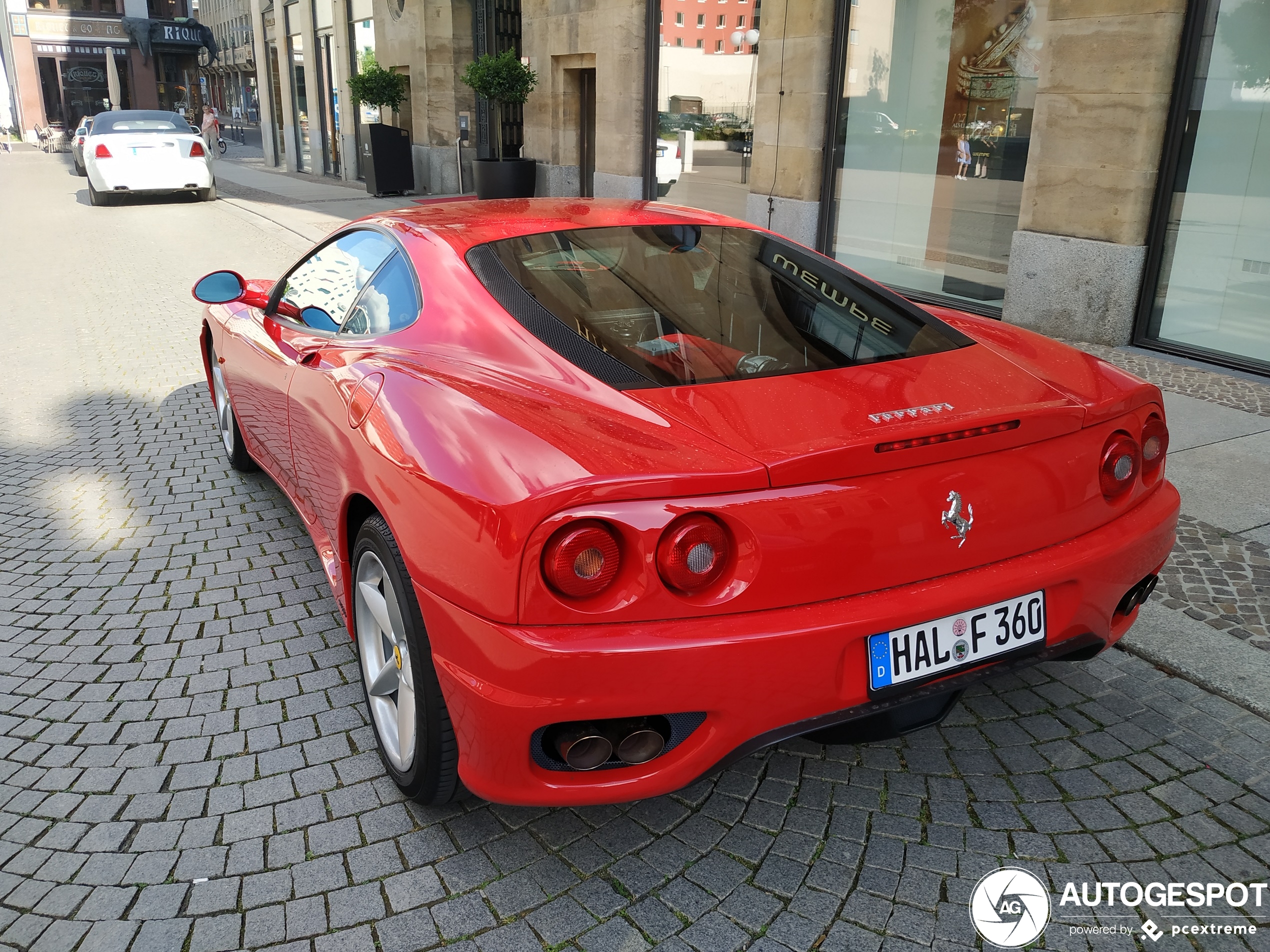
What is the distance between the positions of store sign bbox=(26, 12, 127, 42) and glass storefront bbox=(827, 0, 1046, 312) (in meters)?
57.7

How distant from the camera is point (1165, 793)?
275 centimetres

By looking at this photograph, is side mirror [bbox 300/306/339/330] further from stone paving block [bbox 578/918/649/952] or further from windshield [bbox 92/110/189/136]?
windshield [bbox 92/110/189/136]

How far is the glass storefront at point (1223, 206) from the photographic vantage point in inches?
285

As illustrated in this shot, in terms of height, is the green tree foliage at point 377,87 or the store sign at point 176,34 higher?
the store sign at point 176,34

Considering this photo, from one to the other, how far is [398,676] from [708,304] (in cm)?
134

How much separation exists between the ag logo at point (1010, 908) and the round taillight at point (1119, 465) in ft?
3.18

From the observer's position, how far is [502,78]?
1741 cm

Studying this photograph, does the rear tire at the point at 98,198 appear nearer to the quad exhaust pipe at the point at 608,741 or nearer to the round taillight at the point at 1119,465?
the quad exhaust pipe at the point at 608,741

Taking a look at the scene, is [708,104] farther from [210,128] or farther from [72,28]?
[72,28]

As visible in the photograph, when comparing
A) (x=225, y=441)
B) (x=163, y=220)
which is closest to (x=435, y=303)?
(x=225, y=441)

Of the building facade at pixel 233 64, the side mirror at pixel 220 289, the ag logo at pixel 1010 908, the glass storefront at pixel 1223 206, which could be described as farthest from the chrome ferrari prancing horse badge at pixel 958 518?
the building facade at pixel 233 64

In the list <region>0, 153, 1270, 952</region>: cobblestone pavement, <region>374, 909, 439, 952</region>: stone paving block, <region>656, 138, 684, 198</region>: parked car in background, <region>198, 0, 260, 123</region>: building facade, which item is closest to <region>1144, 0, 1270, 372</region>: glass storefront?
<region>0, 153, 1270, 952</region>: cobblestone pavement

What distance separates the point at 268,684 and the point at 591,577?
173 cm

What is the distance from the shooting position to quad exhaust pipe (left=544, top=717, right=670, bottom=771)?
2.18 metres
